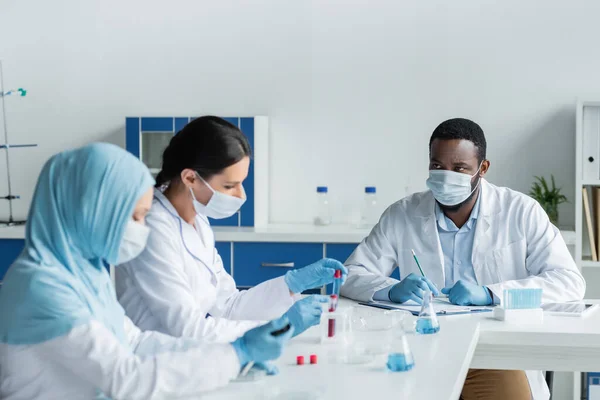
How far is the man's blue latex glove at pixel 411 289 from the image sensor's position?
2.39m

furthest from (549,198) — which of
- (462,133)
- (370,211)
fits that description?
(462,133)

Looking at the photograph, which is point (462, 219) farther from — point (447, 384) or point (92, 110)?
point (92, 110)

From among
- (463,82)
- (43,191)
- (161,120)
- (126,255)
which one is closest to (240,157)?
(126,255)

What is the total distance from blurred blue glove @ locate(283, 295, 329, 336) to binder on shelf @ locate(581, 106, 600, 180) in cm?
241

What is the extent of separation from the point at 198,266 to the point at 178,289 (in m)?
0.22

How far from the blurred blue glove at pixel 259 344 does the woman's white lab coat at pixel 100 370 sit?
0.03 metres

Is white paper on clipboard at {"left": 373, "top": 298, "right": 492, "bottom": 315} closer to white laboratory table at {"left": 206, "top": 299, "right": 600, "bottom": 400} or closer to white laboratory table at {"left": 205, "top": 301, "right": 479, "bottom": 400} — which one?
white laboratory table at {"left": 206, "top": 299, "right": 600, "bottom": 400}

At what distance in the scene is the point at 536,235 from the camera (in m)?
2.74

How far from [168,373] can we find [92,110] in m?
3.37

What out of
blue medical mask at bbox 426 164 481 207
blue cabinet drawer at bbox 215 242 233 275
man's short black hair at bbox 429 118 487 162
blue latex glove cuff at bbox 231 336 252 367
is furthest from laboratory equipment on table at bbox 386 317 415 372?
blue cabinet drawer at bbox 215 242 233 275

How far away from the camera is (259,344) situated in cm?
153

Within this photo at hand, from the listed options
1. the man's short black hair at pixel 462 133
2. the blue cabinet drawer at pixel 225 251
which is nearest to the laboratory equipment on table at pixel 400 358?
the man's short black hair at pixel 462 133

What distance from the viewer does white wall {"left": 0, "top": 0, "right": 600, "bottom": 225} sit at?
4.18 meters

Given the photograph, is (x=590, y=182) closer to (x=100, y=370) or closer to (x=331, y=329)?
(x=331, y=329)
